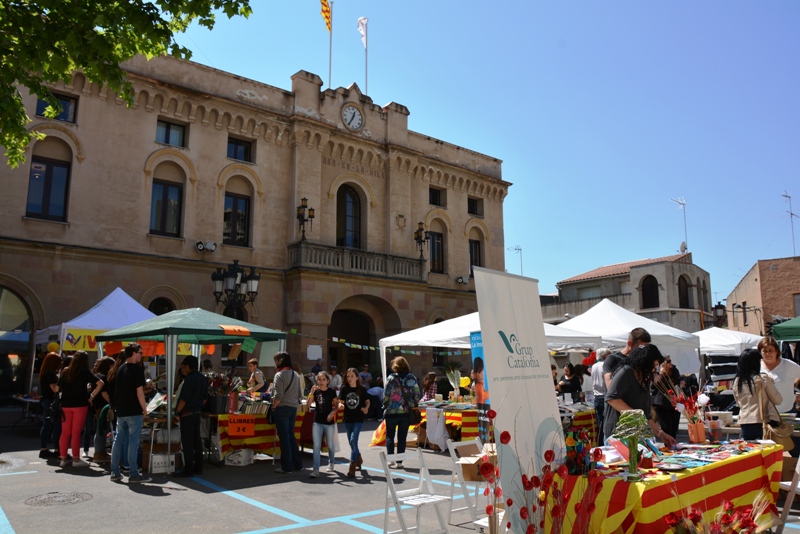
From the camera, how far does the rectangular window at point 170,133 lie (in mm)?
19328

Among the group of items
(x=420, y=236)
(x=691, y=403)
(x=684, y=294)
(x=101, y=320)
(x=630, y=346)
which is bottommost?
(x=691, y=403)

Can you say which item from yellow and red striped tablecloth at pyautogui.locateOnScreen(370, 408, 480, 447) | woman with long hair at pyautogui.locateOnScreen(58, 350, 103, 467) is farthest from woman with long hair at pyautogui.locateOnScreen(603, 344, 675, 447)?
woman with long hair at pyautogui.locateOnScreen(58, 350, 103, 467)

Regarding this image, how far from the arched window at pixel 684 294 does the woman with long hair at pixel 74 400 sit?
117 feet

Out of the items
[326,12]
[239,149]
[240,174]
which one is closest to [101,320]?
[240,174]

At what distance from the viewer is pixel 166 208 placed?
754 inches

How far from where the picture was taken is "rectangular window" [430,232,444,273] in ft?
86.2

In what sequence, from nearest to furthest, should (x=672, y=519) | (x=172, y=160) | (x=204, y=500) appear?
(x=672, y=519)
(x=204, y=500)
(x=172, y=160)

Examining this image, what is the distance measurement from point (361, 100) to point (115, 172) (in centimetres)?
1005

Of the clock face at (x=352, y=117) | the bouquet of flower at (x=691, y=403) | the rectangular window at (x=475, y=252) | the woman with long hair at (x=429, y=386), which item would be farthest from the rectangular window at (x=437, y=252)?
the bouquet of flower at (x=691, y=403)

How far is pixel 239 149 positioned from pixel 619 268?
3034 cm

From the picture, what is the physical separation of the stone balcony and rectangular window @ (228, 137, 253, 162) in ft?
11.6

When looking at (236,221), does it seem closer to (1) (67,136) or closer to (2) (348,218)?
(2) (348,218)

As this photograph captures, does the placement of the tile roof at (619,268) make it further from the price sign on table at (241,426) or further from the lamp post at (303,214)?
the price sign on table at (241,426)

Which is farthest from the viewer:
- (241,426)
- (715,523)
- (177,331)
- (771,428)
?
(241,426)
